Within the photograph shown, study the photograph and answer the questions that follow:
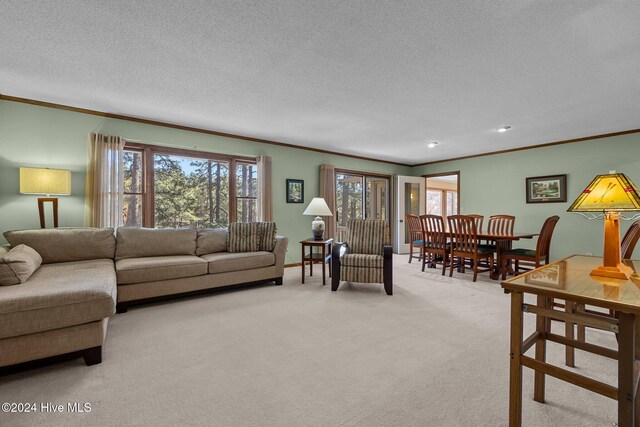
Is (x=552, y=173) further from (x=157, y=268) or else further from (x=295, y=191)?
(x=157, y=268)

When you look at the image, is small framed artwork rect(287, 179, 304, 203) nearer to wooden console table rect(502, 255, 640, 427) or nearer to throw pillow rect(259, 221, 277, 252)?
throw pillow rect(259, 221, 277, 252)

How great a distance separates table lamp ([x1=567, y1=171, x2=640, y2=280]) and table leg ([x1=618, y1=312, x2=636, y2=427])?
1.46 ft

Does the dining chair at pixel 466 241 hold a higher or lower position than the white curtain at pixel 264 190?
lower

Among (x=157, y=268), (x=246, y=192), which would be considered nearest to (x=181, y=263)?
(x=157, y=268)

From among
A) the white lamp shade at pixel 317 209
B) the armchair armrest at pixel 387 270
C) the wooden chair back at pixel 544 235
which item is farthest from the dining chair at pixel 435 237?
the white lamp shade at pixel 317 209

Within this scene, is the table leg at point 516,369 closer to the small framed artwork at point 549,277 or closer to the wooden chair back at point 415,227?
the small framed artwork at point 549,277

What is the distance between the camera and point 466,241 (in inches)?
177

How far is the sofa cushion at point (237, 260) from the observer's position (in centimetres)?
358

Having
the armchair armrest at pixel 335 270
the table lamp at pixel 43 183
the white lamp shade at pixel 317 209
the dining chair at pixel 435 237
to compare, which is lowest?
the armchair armrest at pixel 335 270

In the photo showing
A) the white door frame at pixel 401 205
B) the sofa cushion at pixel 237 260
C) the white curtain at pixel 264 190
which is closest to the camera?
the sofa cushion at pixel 237 260

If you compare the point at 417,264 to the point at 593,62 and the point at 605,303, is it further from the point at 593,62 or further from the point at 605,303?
the point at 605,303

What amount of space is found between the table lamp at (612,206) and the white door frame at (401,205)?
5548 mm

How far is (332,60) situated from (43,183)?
330cm

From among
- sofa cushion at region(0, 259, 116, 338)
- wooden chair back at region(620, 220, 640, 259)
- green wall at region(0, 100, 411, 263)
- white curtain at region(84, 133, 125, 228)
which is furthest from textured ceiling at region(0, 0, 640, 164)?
sofa cushion at region(0, 259, 116, 338)
